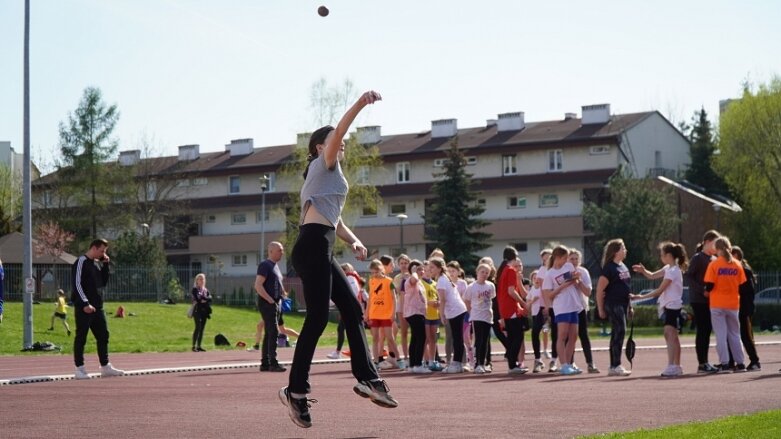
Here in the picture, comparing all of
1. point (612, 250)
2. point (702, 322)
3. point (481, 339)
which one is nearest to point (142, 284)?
point (481, 339)

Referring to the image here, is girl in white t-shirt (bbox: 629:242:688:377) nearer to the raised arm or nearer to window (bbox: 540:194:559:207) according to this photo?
the raised arm

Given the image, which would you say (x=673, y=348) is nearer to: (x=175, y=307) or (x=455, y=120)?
(x=175, y=307)

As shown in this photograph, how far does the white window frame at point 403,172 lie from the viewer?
88.8m

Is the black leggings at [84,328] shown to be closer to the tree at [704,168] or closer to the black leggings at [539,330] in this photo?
the black leggings at [539,330]

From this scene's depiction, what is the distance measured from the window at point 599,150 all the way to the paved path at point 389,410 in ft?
202

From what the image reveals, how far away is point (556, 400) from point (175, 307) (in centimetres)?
4226

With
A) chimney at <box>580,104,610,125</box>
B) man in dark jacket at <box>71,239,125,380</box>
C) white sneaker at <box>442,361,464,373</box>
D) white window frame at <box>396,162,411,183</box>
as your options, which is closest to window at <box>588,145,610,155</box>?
chimney at <box>580,104,610,125</box>

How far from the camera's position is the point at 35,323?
43312 mm

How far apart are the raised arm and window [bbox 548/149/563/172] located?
74.7m

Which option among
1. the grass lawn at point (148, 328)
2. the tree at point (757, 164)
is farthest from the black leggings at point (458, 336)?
the tree at point (757, 164)

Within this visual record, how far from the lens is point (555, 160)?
83.5 meters

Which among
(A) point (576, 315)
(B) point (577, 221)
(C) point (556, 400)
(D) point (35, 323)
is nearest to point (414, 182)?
(B) point (577, 221)

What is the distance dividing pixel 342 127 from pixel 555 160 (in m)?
Answer: 75.4

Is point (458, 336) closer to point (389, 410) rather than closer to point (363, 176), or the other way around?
point (389, 410)
